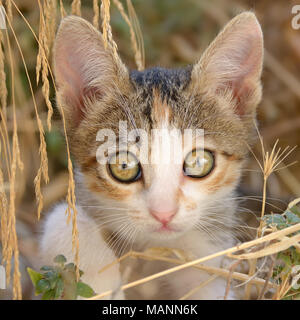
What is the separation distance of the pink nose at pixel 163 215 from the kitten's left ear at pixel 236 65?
0.53m

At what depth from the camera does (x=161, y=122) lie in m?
1.70

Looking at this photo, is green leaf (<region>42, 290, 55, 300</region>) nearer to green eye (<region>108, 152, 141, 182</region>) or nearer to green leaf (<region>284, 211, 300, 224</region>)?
green eye (<region>108, 152, 141, 182</region>)

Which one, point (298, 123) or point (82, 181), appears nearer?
point (82, 181)

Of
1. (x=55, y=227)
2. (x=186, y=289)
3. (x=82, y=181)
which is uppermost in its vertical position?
(x=82, y=181)

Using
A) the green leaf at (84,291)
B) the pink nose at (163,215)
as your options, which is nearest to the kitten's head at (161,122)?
the pink nose at (163,215)

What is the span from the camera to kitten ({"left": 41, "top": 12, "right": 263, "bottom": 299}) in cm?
164

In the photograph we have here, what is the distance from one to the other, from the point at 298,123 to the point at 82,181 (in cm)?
174

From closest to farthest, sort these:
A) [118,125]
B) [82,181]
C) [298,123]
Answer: [118,125] < [82,181] < [298,123]

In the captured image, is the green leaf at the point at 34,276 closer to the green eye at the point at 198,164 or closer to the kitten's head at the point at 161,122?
the kitten's head at the point at 161,122

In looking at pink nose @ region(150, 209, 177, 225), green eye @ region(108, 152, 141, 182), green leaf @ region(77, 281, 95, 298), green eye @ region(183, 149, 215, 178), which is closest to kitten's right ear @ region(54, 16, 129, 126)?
green eye @ region(108, 152, 141, 182)

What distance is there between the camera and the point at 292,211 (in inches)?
58.9

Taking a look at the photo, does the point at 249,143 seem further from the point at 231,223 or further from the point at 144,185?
the point at 144,185

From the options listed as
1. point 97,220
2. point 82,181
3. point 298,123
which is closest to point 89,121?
point 82,181

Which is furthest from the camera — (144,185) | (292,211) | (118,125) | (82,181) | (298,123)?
(298,123)
